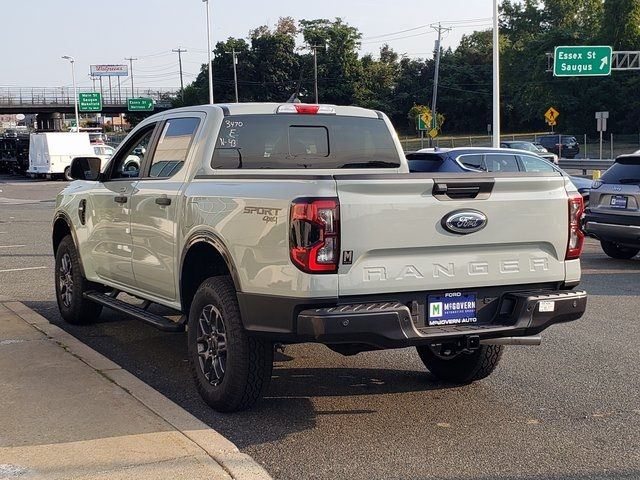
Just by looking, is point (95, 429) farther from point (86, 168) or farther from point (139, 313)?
point (86, 168)

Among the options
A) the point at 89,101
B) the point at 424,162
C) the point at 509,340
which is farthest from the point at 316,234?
the point at 89,101

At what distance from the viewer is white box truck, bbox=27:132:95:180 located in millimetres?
42500

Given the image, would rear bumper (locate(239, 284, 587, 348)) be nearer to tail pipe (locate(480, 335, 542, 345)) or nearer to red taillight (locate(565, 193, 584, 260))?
tail pipe (locate(480, 335, 542, 345))

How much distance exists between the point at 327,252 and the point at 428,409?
1.57 metres

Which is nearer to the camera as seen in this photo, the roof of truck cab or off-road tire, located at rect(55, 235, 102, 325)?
the roof of truck cab

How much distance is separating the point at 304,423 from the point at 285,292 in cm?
101

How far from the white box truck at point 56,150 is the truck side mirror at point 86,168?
3565cm

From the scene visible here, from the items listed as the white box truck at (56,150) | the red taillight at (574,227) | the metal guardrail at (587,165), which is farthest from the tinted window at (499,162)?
the white box truck at (56,150)

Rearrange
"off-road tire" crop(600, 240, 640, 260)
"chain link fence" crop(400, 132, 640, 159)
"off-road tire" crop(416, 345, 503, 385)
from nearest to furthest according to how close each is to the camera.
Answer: "off-road tire" crop(416, 345, 503, 385), "off-road tire" crop(600, 240, 640, 260), "chain link fence" crop(400, 132, 640, 159)

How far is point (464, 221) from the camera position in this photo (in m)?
5.16

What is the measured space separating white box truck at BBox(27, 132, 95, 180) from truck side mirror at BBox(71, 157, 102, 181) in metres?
35.7

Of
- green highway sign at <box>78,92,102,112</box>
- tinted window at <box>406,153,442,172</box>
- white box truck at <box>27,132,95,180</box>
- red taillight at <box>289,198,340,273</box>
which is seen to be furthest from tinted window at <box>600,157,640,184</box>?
green highway sign at <box>78,92,102,112</box>

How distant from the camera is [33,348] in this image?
6965mm

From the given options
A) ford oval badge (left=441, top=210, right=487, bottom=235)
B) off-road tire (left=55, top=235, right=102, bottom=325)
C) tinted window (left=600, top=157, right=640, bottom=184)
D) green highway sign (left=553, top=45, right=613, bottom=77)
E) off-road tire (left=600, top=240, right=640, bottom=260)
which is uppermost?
green highway sign (left=553, top=45, right=613, bottom=77)
